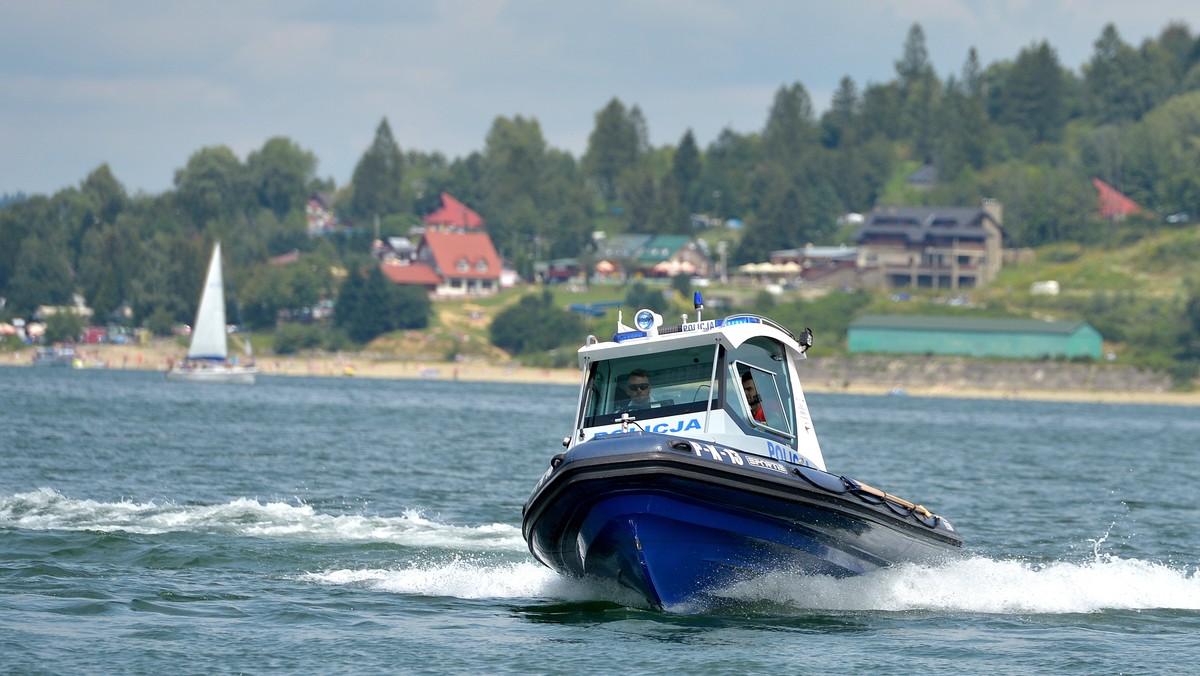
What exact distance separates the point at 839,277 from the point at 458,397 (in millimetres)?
80572

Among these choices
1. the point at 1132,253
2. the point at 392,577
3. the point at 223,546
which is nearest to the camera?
the point at 392,577

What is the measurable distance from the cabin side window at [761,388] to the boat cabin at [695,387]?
12mm

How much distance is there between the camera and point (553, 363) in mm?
151000

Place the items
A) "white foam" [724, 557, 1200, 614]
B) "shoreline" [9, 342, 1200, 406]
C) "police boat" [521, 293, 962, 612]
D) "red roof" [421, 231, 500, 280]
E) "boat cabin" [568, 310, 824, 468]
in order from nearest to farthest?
"police boat" [521, 293, 962, 612], "boat cabin" [568, 310, 824, 468], "white foam" [724, 557, 1200, 614], "shoreline" [9, 342, 1200, 406], "red roof" [421, 231, 500, 280]

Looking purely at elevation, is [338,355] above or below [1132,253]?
below

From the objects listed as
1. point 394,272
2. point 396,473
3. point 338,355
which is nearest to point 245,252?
point 394,272

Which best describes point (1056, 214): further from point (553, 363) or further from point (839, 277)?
point (553, 363)

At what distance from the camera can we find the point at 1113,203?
614 feet

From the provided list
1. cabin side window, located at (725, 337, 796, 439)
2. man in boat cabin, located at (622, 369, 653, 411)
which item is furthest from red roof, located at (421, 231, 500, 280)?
man in boat cabin, located at (622, 369, 653, 411)

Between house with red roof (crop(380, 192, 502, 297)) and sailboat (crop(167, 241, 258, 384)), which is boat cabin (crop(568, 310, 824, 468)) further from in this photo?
house with red roof (crop(380, 192, 502, 297))

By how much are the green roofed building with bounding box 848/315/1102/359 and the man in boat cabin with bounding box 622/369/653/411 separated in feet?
405

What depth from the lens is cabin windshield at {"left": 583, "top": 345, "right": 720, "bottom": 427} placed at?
19.7m

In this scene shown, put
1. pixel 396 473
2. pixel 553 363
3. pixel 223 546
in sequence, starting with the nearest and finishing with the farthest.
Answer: pixel 223 546 → pixel 396 473 → pixel 553 363

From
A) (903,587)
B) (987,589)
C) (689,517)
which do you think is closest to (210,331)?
(987,589)
